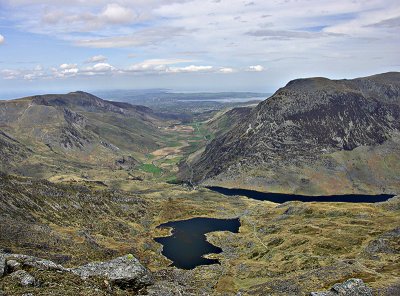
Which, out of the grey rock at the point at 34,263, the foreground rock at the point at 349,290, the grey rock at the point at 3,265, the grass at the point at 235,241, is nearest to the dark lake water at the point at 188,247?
the grass at the point at 235,241

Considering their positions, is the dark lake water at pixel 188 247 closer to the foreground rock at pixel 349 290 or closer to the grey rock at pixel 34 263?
the foreground rock at pixel 349 290

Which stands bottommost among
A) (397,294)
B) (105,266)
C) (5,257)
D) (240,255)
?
(240,255)

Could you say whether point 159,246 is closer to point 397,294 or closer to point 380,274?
point 380,274

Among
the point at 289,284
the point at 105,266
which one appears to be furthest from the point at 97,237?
the point at 105,266

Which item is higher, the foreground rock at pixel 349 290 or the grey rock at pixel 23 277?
the grey rock at pixel 23 277

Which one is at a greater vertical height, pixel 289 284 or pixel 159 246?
pixel 289 284

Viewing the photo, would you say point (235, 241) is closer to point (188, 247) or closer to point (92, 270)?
point (188, 247)

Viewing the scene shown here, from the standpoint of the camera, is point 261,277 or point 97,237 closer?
point 261,277

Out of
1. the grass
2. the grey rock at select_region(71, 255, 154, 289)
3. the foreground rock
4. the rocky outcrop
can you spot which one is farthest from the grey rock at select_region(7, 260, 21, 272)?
the grass
